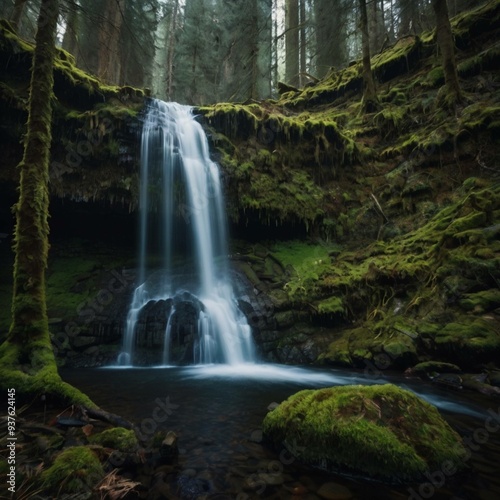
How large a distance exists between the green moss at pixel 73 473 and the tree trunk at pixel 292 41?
21503 mm

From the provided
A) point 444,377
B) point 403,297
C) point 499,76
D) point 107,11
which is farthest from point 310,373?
point 107,11

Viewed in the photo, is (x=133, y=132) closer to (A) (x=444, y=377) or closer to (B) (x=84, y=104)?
(B) (x=84, y=104)

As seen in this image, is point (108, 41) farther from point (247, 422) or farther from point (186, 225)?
point (247, 422)

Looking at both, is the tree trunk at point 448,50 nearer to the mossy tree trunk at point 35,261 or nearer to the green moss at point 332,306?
the green moss at point 332,306

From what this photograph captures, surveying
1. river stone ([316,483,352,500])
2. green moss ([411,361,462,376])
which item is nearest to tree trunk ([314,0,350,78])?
green moss ([411,361,462,376])

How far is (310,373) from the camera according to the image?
23.8 ft

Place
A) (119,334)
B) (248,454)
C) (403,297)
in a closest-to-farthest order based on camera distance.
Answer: (248,454), (403,297), (119,334)

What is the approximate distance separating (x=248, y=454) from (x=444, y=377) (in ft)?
14.4

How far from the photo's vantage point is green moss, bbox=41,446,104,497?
7.54ft

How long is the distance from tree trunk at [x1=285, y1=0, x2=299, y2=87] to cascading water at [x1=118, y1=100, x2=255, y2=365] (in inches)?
460

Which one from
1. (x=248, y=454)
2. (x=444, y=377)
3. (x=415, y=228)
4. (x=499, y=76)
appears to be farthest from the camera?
(x=499, y=76)

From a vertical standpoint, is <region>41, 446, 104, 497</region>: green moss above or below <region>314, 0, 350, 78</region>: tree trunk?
below

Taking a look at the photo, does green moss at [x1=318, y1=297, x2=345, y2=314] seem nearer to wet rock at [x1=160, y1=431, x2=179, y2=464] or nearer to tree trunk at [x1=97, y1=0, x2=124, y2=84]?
wet rock at [x1=160, y1=431, x2=179, y2=464]

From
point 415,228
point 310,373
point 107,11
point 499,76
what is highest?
point 107,11
